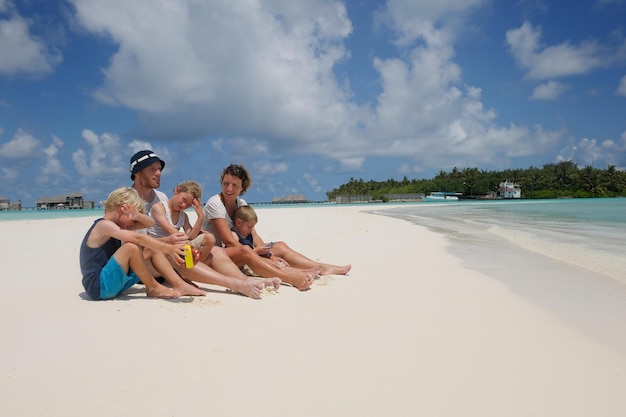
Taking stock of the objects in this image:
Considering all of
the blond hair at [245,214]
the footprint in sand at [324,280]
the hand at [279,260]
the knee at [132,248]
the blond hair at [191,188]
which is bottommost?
the footprint in sand at [324,280]

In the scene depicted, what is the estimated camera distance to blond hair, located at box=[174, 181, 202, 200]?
176 inches

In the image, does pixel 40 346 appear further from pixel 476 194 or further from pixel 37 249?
pixel 476 194

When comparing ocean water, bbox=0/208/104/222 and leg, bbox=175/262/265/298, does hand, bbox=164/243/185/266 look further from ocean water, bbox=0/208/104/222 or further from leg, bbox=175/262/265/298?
ocean water, bbox=0/208/104/222

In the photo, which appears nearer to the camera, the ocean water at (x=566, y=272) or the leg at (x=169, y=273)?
the ocean water at (x=566, y=272)

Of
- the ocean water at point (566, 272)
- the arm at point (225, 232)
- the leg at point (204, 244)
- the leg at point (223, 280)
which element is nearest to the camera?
the ocean water at point (566, 272)

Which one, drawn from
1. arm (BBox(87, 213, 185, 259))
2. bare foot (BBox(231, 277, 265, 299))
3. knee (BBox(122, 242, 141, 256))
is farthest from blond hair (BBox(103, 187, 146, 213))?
bare foot (BBox(231, 277, 265, 299))

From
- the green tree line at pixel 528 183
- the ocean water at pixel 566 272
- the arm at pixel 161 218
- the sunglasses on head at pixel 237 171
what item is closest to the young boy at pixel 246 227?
the sunglasses on head at pixel 237 171

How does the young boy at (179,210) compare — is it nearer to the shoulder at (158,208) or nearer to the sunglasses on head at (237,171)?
the shoulder at (158,208)

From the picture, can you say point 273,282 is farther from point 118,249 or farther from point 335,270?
point 118,249

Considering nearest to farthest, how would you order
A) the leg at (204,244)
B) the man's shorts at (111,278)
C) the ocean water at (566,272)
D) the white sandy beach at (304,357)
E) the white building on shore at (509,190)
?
the white sandy beach at (304,357)
the ocean water at (566,272)
the man's shorts at (111,278)
the leg at (204,244)
the white building on shore at (509,190)

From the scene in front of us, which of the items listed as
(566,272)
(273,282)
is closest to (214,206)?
(273,282)

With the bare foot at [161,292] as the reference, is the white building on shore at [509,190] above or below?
above

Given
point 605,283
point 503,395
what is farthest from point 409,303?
point 605,283

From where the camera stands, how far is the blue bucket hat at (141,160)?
173 inches
